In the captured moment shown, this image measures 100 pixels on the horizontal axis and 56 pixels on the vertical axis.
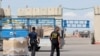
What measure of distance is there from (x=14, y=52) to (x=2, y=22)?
1411 centimetres

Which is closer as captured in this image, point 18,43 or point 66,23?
point 18,43

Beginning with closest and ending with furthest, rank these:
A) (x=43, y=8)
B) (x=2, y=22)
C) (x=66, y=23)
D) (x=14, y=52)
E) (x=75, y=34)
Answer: (x=14, y=52) < (x=2, y=22) < (x=66, y=23) < (x=43, y=8) < (x=75, y=34)

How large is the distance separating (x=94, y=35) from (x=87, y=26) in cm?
638

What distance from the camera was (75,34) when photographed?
137500 millimetres

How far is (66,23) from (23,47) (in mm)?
27948

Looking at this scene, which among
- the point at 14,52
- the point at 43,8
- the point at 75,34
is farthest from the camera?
the point at 75,34

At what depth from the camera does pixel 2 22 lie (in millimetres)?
35562

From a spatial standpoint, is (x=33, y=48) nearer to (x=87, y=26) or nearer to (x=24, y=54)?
(x=24, y=54)

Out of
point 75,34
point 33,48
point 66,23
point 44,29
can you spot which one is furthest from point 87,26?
point 75,34

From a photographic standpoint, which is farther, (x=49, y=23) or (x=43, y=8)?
(x=43, y=8)

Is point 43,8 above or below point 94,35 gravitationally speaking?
above

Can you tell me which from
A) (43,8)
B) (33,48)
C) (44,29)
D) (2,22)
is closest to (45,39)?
(44,29)

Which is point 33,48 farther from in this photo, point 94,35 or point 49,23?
point 94,35

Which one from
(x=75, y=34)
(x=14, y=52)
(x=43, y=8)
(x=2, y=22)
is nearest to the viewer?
(x=14, y=52)
